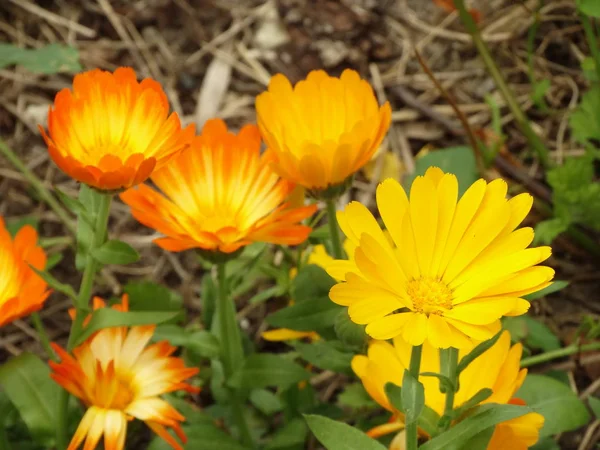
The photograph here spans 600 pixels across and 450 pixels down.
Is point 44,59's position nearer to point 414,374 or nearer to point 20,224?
point 20,224

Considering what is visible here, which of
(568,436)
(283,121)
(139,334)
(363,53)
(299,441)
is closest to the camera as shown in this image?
(283,121)

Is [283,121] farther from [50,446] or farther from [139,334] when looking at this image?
[50,446]

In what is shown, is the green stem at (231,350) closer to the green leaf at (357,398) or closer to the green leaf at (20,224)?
the green leaf at (357,398)

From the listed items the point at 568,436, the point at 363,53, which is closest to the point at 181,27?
the point at 363,53

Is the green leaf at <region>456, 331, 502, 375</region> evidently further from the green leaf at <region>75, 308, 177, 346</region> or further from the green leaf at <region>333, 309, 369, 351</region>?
the green leaf at <region>75, 308, 177, 346</region>

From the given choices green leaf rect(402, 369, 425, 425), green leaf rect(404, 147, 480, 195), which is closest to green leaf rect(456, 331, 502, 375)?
green leaf rect(402, 369, 425, 425)

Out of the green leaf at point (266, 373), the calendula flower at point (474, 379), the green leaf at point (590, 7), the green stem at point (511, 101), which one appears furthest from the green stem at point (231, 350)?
the green stem at point (511, 101)

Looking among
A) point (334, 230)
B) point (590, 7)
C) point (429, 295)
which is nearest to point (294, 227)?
point (334, 230)
